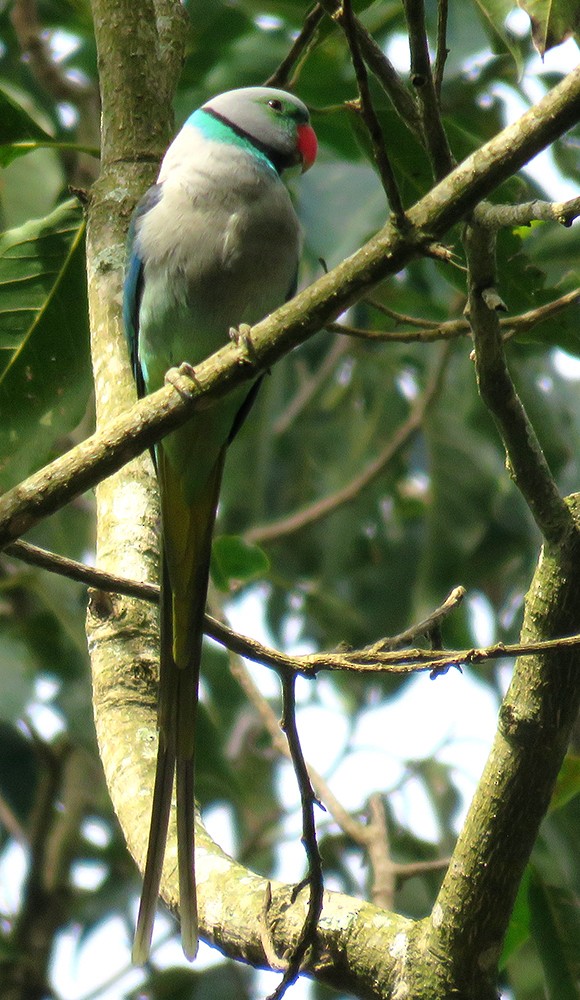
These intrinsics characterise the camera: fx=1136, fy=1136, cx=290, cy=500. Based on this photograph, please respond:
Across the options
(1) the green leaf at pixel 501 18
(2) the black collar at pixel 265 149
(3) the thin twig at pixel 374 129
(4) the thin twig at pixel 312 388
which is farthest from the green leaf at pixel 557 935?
(4) the thin twig at pixel 312 388

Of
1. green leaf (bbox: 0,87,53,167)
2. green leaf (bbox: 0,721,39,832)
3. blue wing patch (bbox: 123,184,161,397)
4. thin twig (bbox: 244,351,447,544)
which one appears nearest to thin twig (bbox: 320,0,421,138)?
blue wing patch (bbox: 123,184,161,397)

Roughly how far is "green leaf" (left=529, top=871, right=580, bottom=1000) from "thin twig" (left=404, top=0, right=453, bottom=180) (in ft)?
4.05

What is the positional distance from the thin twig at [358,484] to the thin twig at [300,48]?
1372 millimetres

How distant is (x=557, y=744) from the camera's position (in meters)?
1.35

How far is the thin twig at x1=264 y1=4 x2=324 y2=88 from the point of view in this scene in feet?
7.29

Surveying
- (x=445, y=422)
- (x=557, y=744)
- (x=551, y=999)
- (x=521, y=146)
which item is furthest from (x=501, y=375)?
(x=445, y=422)

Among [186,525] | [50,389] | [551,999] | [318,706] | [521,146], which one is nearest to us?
[521,146]

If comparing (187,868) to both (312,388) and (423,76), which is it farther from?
(312,388)

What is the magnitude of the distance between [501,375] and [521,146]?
26 centimetres

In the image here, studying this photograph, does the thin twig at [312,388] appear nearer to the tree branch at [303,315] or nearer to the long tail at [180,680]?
the long tail at [180,680]

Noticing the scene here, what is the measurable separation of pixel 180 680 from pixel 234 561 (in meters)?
0.66

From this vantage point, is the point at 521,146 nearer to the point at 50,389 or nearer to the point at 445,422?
the point at 50,389

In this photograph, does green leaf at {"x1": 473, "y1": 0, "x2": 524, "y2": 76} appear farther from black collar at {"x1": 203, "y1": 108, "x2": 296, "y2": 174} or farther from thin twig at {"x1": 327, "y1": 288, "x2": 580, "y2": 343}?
black collar at {"x1": 203, "y1": 108, "x2": 296, "y2": 174}

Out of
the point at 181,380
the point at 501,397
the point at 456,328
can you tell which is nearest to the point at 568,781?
the point at 456,328
